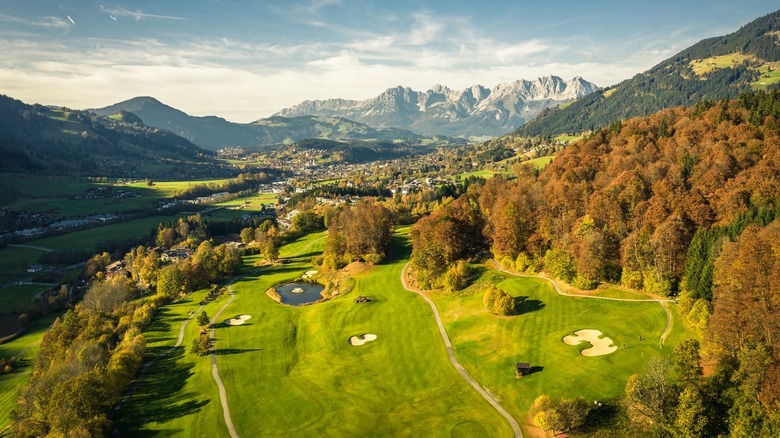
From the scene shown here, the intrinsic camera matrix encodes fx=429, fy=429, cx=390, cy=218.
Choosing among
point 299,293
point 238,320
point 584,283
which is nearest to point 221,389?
point 238,320

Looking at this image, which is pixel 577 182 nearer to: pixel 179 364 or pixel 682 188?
pixel 682 188

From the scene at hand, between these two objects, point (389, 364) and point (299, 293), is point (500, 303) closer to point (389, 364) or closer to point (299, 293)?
point (389, 364)

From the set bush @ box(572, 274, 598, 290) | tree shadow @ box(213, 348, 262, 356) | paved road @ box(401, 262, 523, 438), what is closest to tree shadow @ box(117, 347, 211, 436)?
tree shadow @ box(213, 348, 262, 356)

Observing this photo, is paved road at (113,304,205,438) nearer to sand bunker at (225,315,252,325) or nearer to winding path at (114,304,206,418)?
winding path at (114,304,206,418)

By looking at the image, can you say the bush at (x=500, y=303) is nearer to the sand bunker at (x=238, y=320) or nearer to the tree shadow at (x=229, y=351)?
the tree shadow at (x=229, y=351)

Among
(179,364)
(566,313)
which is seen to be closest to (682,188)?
(566,313)

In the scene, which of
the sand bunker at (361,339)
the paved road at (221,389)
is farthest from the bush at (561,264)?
the paved road at (221,389)
